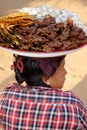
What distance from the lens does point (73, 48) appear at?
2.00m

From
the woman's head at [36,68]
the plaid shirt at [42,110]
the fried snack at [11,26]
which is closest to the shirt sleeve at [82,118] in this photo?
the plaid shirt at [42,110]

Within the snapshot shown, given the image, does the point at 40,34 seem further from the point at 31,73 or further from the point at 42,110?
the point at 42,110

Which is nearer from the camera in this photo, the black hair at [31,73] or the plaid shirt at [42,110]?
the plaid shirt at [42,110]

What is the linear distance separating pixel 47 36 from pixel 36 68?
205 mm

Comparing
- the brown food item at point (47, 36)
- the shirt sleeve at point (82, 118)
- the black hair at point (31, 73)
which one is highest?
the brown food item at point (47, 36)

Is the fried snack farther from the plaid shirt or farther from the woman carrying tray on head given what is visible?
the plaid shirt

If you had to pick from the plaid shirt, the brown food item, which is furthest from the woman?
the brown food item

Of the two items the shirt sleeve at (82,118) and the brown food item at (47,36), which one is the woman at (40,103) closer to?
the shirt sleeve at (82,118)

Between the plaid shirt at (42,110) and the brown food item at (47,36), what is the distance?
10.0 inches

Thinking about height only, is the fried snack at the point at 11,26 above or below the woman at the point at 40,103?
above

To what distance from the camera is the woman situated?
1938mm

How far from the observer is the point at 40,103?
1.96m

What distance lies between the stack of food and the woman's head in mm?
97

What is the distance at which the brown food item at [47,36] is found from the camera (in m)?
1.96
